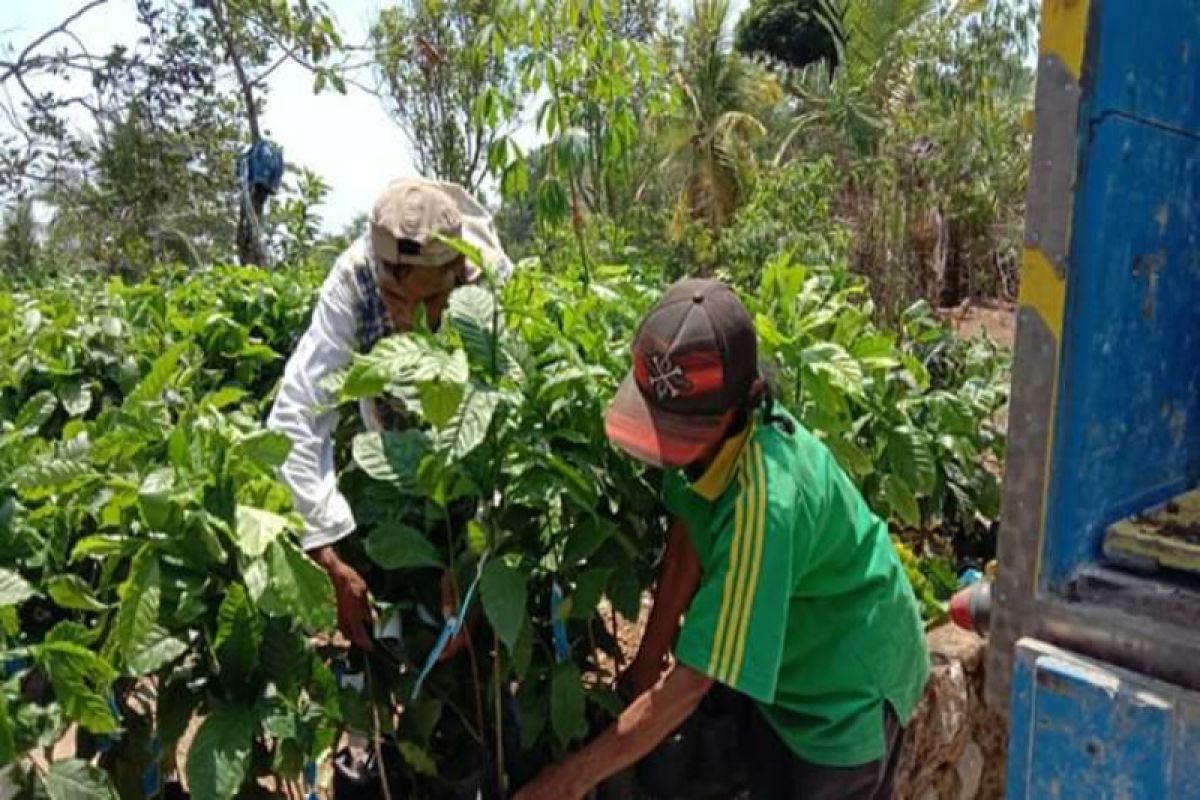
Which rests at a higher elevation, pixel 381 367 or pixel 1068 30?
pixel 1068 30

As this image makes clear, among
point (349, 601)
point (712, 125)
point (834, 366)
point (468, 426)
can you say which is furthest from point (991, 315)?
point (468, 426)

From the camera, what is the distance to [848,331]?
3008 millimetres

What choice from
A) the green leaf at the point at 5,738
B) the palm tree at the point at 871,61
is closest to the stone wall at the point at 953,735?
the green leaf at the point at 5,738

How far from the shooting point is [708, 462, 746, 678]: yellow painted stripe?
1.76 meters

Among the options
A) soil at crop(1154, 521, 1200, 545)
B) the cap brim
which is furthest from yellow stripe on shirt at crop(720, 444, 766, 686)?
soil at crop(1154, 521, 1200, 545)

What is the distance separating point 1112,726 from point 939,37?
30.6 ft

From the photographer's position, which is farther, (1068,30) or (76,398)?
(76,398)

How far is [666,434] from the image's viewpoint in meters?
1.80

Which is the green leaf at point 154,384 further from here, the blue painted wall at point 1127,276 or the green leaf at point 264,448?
the blue painted wall at point 1127,276

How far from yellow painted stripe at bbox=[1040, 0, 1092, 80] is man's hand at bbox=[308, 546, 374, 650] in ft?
5.16

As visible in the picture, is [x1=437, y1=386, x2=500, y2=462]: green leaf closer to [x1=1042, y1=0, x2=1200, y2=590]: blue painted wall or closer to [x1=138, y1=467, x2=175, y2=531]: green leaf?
[x1=138, y1=467, x2=175, y2=531]: green leaf

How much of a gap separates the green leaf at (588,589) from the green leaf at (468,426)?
0.36 m

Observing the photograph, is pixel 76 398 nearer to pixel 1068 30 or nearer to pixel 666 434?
pixel 666 434

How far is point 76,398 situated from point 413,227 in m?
1.40
